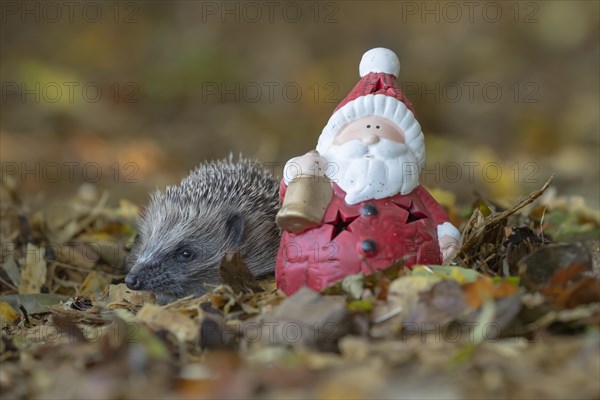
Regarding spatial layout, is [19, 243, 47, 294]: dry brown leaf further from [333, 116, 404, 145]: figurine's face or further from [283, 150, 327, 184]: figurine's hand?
[333, 116, 404, 145]: figurine's face

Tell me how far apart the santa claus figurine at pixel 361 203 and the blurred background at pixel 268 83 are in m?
5.65

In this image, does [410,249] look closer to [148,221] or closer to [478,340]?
[478,340]

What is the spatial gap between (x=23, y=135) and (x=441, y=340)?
914 centimetres

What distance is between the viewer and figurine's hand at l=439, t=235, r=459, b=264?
154 inches

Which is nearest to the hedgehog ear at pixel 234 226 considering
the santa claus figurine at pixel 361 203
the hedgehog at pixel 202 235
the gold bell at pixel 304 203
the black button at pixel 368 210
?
A: the hedgehog at pixel 202 235

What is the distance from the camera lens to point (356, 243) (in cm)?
369

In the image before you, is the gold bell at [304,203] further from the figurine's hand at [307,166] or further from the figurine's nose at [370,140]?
the figurine's nose at [370,140]

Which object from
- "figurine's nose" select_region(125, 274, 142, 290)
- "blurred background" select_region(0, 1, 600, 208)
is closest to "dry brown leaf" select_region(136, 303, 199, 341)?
"figurine's nose" select_region(125, 274, 142, 290)

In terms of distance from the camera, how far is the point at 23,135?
11156 millimetres

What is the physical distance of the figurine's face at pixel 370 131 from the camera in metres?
3.85

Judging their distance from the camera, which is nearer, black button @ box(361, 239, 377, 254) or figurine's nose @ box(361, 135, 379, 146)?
black button @ box(361, 239, 377, 254)

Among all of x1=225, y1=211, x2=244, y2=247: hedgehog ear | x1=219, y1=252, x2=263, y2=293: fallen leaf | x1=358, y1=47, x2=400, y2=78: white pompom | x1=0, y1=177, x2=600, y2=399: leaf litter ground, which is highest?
x1=358, y1=47, x2=400, y2=78: white pompom

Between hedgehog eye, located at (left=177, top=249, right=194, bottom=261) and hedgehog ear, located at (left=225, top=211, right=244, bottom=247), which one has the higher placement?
hedgehog ear, located at (left=225, top=211, right=244, bottom=247)

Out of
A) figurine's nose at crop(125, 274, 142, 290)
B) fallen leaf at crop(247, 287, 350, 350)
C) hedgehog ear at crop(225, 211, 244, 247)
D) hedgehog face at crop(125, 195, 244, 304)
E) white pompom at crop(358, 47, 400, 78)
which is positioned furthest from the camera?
hedgehog ear at crop(225, 211, 244, 247)
